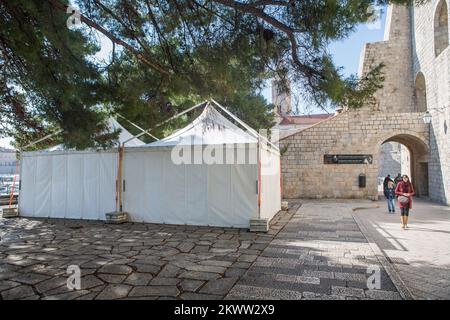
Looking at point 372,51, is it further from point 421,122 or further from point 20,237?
point 20,237

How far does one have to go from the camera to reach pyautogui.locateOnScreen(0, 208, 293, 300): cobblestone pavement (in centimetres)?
331

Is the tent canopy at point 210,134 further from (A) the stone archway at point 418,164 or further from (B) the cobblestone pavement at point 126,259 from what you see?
(A) the stone archway at point 418,164

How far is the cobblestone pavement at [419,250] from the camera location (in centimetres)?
354

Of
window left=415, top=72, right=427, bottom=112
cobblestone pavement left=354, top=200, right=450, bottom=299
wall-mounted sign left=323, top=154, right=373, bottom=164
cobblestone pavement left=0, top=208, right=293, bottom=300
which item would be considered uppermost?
window left=415, top=72, right=427, bottom=112

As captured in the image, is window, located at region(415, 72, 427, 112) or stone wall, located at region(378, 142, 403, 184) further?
stone wall, located at region(378, 142, 403, 184)

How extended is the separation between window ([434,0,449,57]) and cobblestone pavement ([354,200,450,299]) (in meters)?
10.0

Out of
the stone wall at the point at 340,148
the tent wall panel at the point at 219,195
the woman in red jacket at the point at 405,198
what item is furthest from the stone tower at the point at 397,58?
the tent wall panel at the point at 219,195

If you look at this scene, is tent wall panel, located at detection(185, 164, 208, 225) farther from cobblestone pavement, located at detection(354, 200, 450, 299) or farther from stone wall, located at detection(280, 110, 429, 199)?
stone wall, located at detection(280, 110, 429, 199)

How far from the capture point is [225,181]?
23.6 feet

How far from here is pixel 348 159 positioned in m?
15.4

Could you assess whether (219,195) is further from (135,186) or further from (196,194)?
(135,186)

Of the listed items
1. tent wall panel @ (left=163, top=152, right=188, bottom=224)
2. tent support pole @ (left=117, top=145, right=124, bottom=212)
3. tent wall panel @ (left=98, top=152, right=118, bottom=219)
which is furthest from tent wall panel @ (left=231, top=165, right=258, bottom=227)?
tent wall panel @ (left=98, top=152, right=118, bottom=219)

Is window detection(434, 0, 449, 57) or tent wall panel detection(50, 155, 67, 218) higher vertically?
window detection(434, 0, 449, 57)

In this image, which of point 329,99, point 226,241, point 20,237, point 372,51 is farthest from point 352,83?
point 372,51
